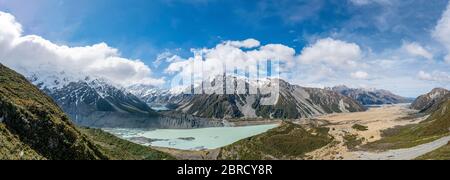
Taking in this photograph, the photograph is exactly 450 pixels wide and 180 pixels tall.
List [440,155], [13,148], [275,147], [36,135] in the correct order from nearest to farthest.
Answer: [13,148] < [36,135] < [440,155] < [275,147]

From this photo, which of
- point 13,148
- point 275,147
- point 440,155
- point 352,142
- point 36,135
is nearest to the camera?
point 13,148

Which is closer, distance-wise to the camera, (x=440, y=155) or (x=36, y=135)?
(x=36, y=135)

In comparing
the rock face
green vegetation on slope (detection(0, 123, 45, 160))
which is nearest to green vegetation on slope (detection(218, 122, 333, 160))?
the rock face

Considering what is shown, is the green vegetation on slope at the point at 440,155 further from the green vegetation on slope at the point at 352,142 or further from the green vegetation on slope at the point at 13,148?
the green vegetation on slope at the point at 13,148

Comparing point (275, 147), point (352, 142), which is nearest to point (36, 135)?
point (275, 147)

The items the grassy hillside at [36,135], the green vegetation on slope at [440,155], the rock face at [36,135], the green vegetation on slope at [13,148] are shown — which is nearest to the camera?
the green vegetation on slope at [13,148]

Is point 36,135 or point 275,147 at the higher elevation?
point 36,135

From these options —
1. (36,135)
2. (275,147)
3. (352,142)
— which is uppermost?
(36,135)

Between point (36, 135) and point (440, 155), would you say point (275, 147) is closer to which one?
point (440, 155)

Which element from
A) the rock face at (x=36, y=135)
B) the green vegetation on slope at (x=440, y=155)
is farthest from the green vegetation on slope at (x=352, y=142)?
the rock face at (x=36, y=135)
